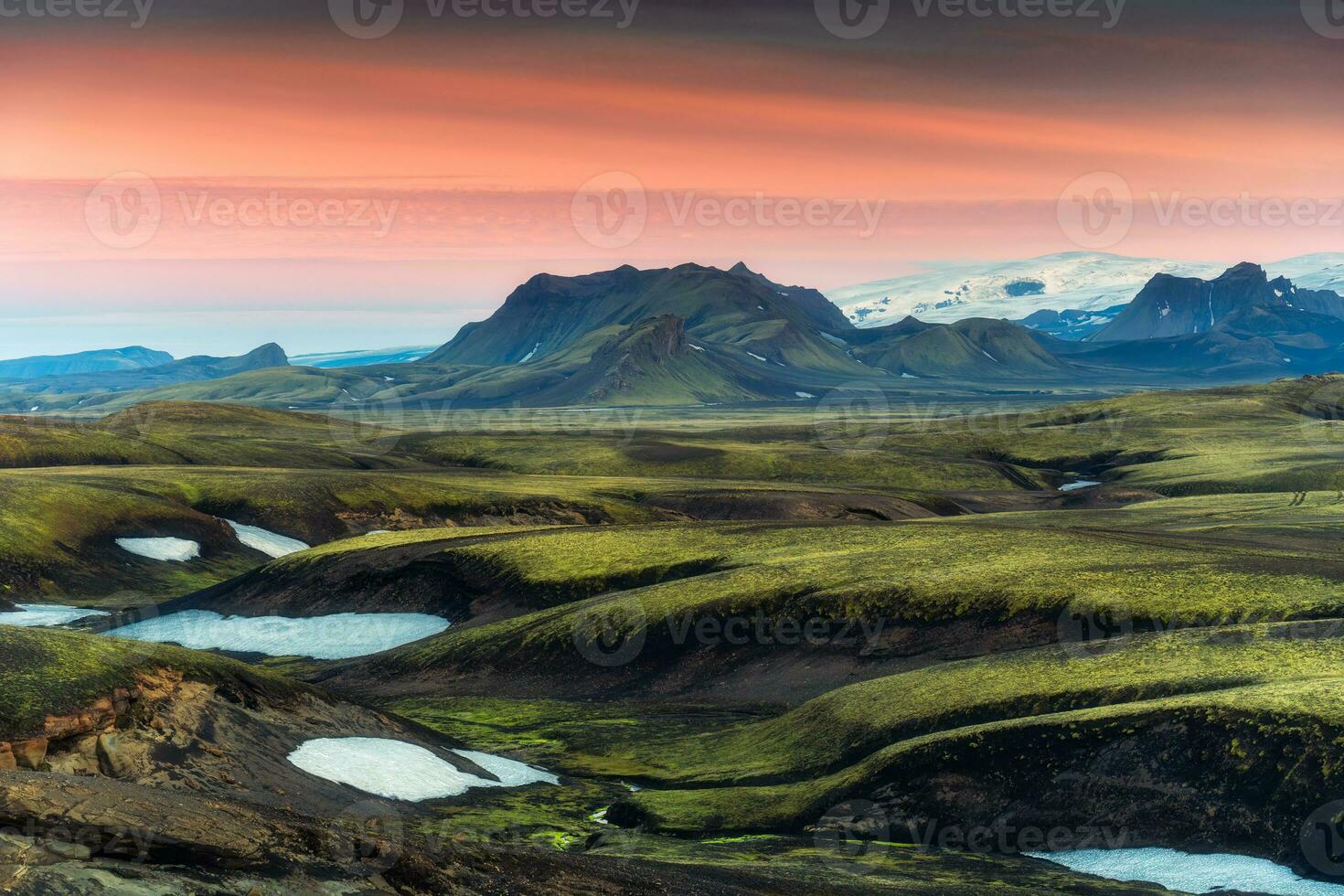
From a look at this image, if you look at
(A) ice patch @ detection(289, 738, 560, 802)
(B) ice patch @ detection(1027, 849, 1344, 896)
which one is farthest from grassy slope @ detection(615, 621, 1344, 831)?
(A) ice patch @ detection(289, 738, 560, 802)

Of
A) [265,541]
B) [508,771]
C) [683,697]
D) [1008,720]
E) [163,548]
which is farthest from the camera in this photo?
[265,541]

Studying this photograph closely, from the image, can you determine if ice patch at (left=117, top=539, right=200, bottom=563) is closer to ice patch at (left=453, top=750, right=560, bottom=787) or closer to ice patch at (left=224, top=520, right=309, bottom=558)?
ice patch at (left=224, top=520, right=309, bottom=558)

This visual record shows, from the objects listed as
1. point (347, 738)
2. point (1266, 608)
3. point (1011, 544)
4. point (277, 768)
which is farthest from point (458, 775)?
point (1011, 544)

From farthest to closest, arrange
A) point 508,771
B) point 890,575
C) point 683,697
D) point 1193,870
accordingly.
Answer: point 890,575, point 683,697, point 508,771, point 1193,870

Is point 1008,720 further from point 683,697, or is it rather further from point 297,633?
point 297,633

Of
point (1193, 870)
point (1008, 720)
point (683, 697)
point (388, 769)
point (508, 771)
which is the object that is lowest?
point (683, 697)

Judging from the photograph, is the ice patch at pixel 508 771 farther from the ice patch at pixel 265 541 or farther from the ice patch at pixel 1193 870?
the ice patch at pixel 265 541

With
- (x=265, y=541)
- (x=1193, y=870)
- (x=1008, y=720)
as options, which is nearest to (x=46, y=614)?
(x=265, y=541)

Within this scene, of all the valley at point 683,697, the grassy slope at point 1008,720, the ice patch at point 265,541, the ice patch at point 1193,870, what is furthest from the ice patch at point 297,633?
the ice patch at point 1193,870
